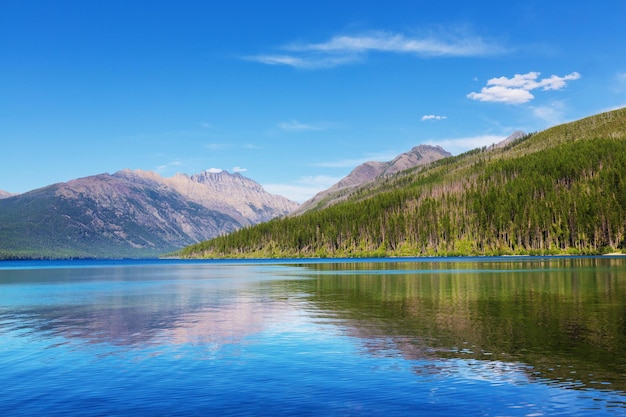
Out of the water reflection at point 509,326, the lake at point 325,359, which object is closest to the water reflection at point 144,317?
the lake at point 325,359

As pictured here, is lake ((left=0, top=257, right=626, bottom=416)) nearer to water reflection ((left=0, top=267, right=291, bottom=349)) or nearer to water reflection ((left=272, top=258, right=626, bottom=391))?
water reflection ((left=272, top=258, right=626, bottom=391))

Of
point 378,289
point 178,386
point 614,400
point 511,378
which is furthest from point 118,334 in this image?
point 378,289

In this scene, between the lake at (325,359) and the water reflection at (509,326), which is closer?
the lake at (325,359)

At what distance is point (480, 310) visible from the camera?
162ft

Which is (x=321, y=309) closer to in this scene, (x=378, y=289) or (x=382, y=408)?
(x=378, y=289)

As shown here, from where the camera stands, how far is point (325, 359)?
30.8 metres

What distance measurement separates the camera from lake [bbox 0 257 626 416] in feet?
72.4

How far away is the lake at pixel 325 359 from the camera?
22078mm

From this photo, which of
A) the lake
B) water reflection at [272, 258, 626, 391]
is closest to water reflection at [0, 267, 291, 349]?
the lake

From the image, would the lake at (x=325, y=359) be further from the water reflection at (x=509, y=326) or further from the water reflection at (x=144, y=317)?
the water reflection at (x=144, y=317)

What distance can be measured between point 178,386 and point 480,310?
32371 millimetres

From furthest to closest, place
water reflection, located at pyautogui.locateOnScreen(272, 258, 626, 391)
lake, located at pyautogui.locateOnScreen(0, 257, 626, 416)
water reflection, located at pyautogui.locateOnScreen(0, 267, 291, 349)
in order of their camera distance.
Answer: water reflection, located at pyautogui.locateOnScreen(0, 267, 291, 349) < water reflection, located at pyautogui.locateOnScreen(272, 258, 626, 391) < lake, located at pyautogui.locateOnScreen(0, 257, 626, 416)

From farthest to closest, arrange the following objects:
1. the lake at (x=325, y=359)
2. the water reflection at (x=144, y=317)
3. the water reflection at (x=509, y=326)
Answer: the water reflection at (x=144, y=317) < the water reflection at (x=509, y=326) < the lake at (x=325, y=359)

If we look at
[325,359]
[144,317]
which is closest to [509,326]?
[325,359]
